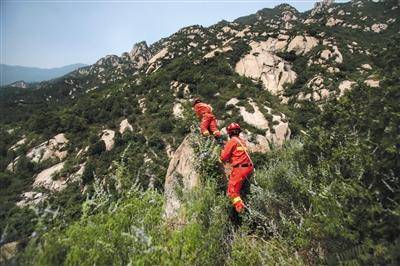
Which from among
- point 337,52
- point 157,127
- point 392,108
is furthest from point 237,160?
point 337,52

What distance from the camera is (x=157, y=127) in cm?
4159

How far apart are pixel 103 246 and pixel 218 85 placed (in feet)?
157

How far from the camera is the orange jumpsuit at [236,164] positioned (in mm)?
6797

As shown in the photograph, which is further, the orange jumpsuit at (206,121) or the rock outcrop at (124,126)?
the rock outcrop at (124,126)

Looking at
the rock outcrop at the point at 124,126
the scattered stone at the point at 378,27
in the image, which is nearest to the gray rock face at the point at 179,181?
the rock outcrop at the point at 124,126

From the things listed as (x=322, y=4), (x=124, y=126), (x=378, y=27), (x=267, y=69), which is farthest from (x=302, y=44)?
(x=322, y=4)

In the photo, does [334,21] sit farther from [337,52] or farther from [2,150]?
[2,150]

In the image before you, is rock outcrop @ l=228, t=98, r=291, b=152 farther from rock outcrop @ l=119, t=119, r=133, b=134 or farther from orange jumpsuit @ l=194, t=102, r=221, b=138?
orange jumpsuit @ l=194, t=102, r=221, b=138

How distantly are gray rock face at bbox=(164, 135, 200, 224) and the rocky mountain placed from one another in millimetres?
57

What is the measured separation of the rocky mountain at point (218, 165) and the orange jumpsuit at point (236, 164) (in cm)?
29

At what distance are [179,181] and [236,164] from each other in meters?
1.16

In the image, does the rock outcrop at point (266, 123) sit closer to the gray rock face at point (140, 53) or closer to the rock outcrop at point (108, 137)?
the rock outcrop at point (108, 137)

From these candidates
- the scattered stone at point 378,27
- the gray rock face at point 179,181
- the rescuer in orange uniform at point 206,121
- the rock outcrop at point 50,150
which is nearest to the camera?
the gray rock face at point 179,181

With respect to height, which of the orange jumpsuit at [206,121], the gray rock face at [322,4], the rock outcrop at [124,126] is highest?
the orange jumpsuit at [206,121]
